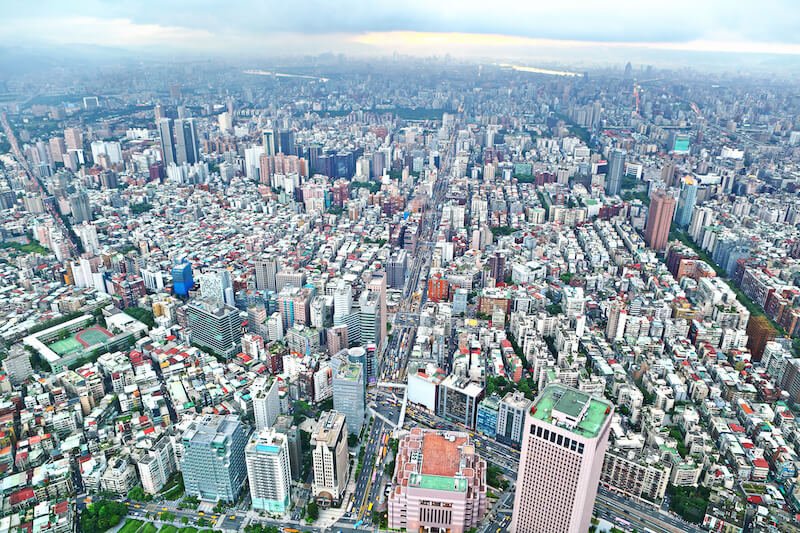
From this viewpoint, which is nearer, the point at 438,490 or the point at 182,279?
the point at 438,490

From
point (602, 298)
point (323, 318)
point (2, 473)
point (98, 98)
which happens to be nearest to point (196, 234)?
point (323, 318)

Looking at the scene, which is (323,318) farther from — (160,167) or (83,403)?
(160,167)

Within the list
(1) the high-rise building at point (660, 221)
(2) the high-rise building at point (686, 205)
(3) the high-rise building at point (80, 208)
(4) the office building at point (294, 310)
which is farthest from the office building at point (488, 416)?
(3) the high-rise building at point (80, 208)

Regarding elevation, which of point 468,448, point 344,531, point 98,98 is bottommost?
point 344,531

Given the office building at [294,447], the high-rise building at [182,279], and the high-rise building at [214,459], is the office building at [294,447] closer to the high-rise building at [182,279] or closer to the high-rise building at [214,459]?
the high-rise building at [214,459]

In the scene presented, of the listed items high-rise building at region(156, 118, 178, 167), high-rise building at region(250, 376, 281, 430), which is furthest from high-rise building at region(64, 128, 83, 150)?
high-rise building at region(250, 376, 281, 430)

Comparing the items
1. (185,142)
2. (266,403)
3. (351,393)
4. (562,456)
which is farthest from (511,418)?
(185,142)

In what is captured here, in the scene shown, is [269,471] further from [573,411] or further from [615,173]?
[615,173]
